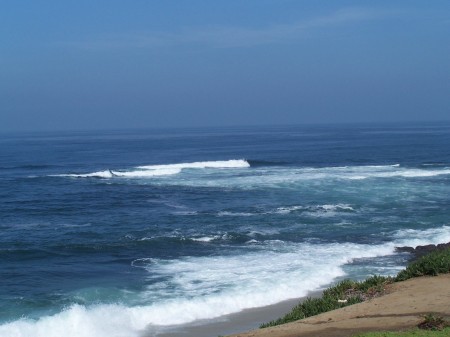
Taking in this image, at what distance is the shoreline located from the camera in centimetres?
1780

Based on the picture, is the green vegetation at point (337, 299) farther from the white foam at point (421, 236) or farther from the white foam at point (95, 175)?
the white foam at point (95, 175)

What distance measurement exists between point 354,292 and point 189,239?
1290 cm

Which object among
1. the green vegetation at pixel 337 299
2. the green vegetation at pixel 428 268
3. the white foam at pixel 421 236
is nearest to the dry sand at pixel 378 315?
the green vegetation at pixel 337 299

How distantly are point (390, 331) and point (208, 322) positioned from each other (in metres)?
7.76

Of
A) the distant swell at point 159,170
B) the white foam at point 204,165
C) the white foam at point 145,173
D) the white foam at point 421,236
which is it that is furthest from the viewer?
the white foam at point 204,165

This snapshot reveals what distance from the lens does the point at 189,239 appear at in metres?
28.8

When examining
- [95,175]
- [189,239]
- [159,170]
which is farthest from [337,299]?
[159,170]

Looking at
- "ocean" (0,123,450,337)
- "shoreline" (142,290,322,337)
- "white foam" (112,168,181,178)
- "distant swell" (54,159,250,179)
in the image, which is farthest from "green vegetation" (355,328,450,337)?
"white foam" (112,168,181,178)

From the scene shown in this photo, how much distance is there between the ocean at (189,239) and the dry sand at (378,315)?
18.9ft

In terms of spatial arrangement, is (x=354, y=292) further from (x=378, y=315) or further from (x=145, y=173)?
(x=145, y=173)

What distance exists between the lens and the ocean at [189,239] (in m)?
19.9

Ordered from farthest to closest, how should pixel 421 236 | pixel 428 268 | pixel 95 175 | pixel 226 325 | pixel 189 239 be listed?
1. pixel 95 175
2. pixel 421 236
3. pixel 189 239
4. pixel 226 325
5. pixel 428 268

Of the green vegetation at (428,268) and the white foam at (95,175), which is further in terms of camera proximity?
the white foam at (95,175)

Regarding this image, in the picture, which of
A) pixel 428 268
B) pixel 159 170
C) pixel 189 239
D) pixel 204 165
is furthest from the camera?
pixel 204 165
